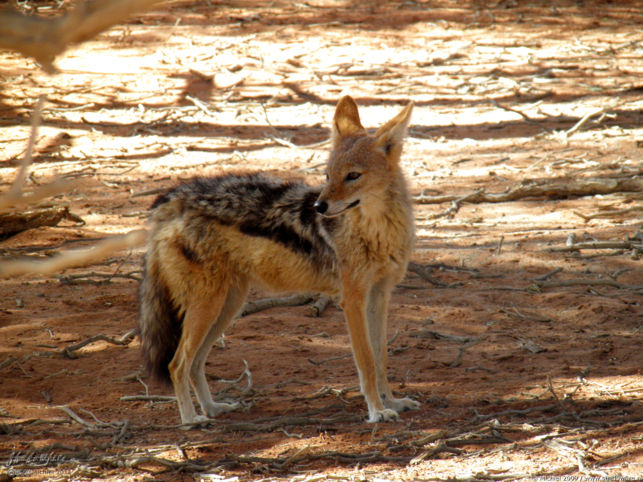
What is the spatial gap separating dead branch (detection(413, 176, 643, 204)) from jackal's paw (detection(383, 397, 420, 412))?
524 centimetres

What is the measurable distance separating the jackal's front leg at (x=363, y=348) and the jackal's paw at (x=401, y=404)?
0.24 feet

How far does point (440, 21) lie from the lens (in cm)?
1819

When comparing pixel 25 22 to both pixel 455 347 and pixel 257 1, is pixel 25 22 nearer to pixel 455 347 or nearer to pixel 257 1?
pixel 455 347

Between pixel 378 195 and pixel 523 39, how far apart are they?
1323 cm

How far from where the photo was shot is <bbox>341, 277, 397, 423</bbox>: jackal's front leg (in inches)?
192

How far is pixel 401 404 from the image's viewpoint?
16.6 feet

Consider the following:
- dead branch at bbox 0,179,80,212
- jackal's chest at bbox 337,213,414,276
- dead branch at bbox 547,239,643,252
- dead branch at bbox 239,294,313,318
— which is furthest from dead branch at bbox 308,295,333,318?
dead branch at bbox 0,179,80,212

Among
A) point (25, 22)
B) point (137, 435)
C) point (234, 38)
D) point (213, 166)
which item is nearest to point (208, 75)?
point (234, 38)

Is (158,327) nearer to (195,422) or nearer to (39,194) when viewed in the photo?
(195,422)

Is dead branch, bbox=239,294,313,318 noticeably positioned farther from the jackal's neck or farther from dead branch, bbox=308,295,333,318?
the jackal's neck

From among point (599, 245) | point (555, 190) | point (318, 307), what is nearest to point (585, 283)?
point (599, 245)

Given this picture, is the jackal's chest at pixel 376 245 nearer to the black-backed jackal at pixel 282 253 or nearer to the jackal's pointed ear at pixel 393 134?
the black-backed jackal at pixel 282 253

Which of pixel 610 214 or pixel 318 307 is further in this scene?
pixel 610 214

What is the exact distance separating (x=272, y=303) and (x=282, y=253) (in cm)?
200
